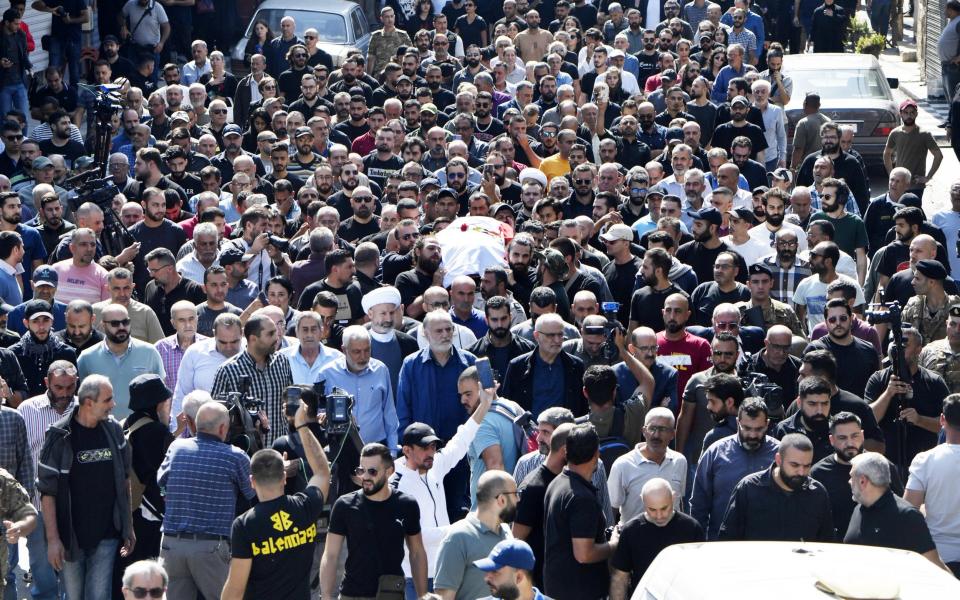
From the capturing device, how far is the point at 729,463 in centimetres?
950

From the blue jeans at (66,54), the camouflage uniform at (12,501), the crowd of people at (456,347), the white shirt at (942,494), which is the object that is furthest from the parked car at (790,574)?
the blue jeans at (66,54)

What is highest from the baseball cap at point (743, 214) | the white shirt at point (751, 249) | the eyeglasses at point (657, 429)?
the baseball cap at point (743, 214)

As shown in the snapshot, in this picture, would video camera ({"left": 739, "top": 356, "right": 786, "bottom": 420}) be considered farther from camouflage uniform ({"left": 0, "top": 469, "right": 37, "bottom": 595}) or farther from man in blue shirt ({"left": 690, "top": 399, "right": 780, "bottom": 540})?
camouflage uniform ({"left": 0, "top": 469, "right": 37, "bottom": 595})

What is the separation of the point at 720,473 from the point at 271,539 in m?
2.75

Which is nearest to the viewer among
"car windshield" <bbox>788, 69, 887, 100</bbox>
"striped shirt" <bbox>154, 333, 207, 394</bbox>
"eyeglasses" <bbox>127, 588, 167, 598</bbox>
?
"eyeglasses" <bbox>127, 588, 167, 598</bbox>

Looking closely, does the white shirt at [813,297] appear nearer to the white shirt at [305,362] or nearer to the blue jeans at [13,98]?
the white shirt at [305,362]

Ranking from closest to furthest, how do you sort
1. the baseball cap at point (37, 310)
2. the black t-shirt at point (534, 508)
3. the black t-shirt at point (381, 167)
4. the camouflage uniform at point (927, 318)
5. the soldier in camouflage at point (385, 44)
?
1. the black t-shirt at point (534, 508)
2. the baseball cap at point (37, 310)
3. the camouflage uniform at point (927, 318)
4. the black t-shirt at point (381, 167)
5. the soldier in camouflage at point (385, 44)

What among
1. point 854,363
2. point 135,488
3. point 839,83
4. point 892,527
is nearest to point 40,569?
point 135,488

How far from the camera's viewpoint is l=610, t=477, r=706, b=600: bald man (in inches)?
329

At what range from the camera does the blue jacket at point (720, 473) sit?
948cm

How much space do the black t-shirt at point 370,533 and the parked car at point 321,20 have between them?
56.5 ft

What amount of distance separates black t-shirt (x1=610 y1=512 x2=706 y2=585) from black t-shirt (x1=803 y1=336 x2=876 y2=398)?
3.30 metres

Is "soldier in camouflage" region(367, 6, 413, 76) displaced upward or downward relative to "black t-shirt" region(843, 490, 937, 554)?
upward

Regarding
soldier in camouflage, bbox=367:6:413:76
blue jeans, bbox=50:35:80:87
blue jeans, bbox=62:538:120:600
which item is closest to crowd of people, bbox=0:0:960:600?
blue jeans, bbox=62:538:120:600
